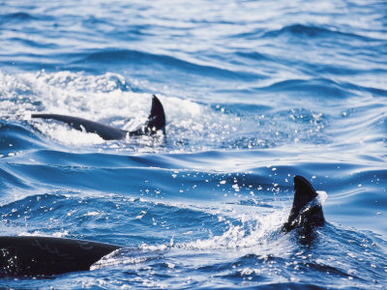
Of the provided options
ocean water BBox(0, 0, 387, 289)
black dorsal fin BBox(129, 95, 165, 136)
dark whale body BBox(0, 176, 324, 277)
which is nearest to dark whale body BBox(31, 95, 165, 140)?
black dorsal fin BBox(129, 95, 165, 136)

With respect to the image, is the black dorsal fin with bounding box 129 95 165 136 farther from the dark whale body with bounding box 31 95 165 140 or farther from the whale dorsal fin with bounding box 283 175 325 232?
the whale dorsal fin with bounding box 283 175 325 232

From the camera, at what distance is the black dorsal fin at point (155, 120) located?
1227cm

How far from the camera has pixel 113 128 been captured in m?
12.1

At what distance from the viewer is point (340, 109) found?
49.8ft

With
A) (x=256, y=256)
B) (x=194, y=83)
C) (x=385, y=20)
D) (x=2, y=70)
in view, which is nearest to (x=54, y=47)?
(x=2, y=70)

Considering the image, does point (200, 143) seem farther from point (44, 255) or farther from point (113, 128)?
point (44, 255)

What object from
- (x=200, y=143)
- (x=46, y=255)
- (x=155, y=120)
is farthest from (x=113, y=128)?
(x=46, y=255)

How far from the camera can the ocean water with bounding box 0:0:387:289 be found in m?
5.82

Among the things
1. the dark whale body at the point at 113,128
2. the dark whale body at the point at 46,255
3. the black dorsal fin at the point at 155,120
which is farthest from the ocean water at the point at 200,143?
the black dorsal fin at the point at 155,120

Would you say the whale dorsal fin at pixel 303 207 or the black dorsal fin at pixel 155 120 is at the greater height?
the whale dorsal fin at pixel 303 207

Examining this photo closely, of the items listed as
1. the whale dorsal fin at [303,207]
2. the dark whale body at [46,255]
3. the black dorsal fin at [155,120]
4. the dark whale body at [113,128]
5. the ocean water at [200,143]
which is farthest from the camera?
the black dorsal fin at [155,120]

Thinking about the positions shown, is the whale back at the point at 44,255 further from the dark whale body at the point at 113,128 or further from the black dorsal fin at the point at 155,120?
the black dorsal fin at the point at 155,120

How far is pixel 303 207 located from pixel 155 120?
656cm

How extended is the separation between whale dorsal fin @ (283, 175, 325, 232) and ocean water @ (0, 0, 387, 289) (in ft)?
0.65
